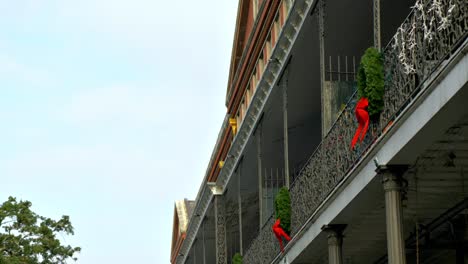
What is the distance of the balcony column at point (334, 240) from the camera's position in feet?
50.5

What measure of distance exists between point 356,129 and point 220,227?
14.5m

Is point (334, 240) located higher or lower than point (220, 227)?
lower

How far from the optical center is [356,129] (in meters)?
14.1

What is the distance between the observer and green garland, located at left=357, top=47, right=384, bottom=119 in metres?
12.7

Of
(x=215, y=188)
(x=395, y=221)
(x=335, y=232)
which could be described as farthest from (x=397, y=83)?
(x=215, y=188)

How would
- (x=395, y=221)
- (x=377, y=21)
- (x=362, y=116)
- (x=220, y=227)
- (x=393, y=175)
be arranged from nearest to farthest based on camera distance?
(x=395, y=221) → (x=393, y=175) → (x=377, y=21) → (x=362, y=116) → (x=220, y=227)

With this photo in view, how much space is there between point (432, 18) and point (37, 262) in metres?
26.3

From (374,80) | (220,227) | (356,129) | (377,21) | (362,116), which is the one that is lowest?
(362,116)

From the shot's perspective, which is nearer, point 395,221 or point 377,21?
point 395,221

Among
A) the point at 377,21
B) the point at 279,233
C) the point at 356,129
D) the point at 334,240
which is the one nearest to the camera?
the point at 377,21

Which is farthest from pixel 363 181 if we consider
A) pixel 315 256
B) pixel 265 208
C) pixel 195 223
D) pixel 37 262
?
pixel 37 262

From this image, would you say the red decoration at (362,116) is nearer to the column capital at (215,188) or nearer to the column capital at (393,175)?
the column capital at (393,175)

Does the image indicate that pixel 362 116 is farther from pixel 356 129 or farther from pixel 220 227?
pixel 220 227

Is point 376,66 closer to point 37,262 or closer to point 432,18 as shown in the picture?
point 432,18
